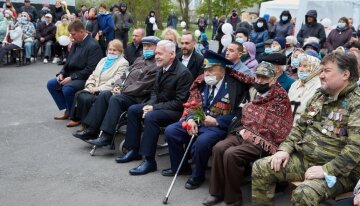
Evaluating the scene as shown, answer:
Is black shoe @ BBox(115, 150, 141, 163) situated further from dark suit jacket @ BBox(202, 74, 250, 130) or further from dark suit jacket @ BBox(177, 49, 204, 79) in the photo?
dark suit jacket @ BBox(177, 49, 204, 79)

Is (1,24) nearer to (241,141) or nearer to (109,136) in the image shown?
(109,136)

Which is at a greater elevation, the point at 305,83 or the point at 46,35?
the point at 305,83

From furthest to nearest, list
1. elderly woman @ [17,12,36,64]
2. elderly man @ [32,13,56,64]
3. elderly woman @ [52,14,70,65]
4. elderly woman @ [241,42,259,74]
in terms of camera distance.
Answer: elderly man @ [32,13,56,64]
elderly woman @ [52,14,70,65]
elderly woman @ [17,12,36,64]
elderly woman @ [241,42,259,74]

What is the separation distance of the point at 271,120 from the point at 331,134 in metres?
0.75

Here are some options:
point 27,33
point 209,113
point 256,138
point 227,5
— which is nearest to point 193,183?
point 209,113

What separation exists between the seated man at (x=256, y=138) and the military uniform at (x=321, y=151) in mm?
282

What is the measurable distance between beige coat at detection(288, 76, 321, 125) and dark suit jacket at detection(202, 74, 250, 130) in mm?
574

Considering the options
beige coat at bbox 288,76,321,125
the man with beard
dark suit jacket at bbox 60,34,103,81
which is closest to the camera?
beige coat at bbox 288,76,321,125

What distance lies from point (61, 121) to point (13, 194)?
118 inches

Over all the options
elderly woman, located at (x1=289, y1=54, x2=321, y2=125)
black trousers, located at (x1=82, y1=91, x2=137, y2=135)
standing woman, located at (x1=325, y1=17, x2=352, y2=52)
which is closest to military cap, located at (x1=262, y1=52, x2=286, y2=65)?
elderly woman, located at (x1=289, y1=54, x2=321, y2=125)

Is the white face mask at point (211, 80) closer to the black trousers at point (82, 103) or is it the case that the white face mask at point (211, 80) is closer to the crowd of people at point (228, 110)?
the crowd of people at point (228, 110)

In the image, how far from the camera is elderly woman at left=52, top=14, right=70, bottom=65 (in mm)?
13820

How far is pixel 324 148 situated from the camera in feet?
12.4

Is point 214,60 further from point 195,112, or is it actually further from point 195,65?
point 195,65
